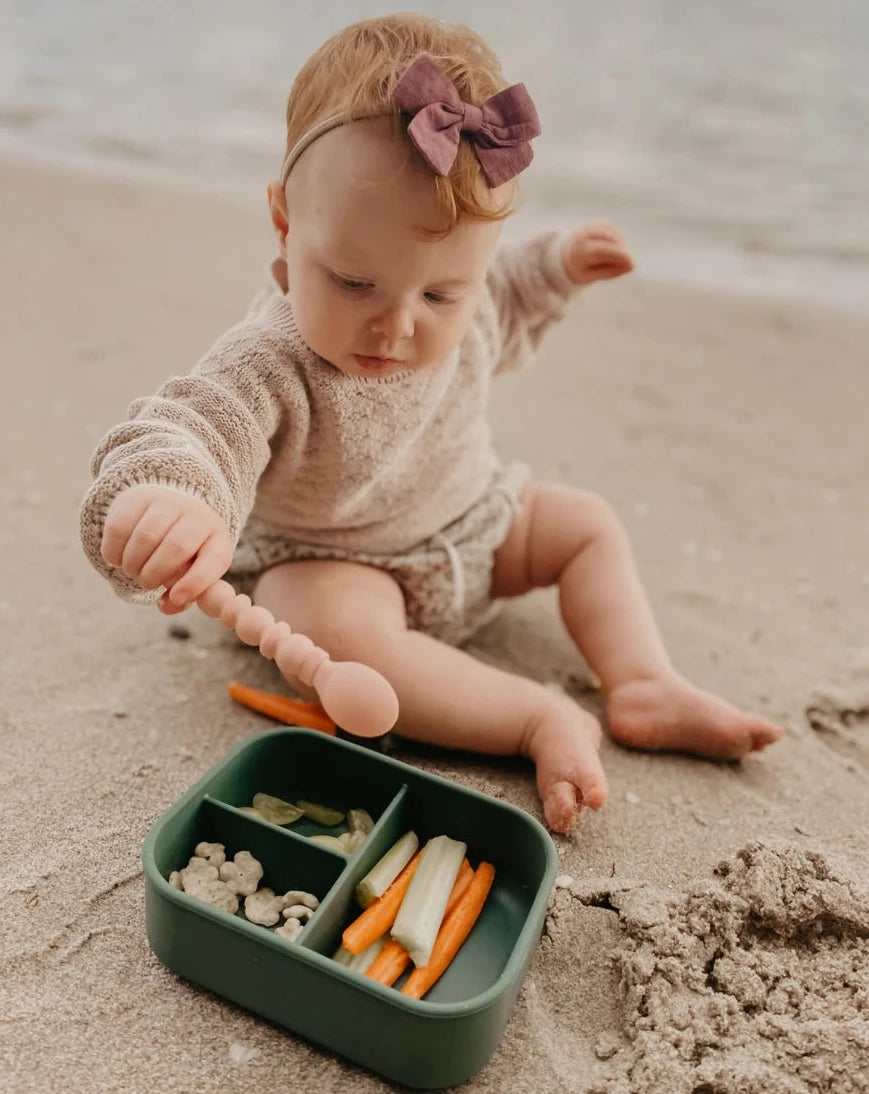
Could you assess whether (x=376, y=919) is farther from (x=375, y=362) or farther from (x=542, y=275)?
(x=542, y=275)

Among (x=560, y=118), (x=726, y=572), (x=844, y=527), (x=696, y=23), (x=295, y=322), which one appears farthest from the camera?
(x=696, y=23)

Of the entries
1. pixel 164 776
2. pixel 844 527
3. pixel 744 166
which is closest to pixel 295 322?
pixel 164 776

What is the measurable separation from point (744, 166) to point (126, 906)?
15.7 feet

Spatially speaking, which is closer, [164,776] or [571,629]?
[164,776]

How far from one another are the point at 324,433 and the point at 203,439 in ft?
0.71

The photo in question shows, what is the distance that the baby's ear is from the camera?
1.31 m

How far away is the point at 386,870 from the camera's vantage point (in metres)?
1.21

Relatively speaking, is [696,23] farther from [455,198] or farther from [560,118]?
[455,198]

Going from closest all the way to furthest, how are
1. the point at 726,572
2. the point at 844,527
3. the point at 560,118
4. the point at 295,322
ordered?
the point at 295,322
the point at 726,572
the point at 844,527
the point at 560,118

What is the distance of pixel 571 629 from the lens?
1.74 meters

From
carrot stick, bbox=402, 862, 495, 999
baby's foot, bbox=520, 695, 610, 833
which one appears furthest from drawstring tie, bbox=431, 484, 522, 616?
carrot stick, bbox=402, 862, 495, 999

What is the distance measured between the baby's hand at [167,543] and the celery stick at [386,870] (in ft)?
1.21

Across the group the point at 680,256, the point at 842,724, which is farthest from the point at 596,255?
the point at 680,256

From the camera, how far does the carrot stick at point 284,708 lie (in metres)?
1.54
